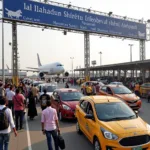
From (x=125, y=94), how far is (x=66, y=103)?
5103mm

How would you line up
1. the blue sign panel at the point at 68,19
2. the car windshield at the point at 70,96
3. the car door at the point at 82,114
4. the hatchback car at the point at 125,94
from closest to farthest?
the car door at the point at 82,114 → the car windshield at the point at 70,96 → the hatchback car at the point at 125,94 → the blue sign panel at the point at 68,19

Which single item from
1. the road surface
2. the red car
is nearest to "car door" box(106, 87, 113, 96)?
the red car

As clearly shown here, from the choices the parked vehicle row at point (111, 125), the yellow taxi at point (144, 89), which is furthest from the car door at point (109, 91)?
the parked vehicle row at point (111, 125)

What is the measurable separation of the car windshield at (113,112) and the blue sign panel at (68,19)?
2110 cm

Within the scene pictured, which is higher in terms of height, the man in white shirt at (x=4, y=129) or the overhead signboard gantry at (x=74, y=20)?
the overhead signboard gantry at (x=74, y=20)

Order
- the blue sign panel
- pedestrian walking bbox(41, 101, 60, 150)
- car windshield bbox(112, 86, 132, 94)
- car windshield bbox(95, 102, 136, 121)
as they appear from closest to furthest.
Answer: pedestrian walking bbox(41, 101, 60, 150)
car windshield bbox(95, 102, 136, 121)
car windshield bbox(112, 86, 132, 94)
the blue sign panel

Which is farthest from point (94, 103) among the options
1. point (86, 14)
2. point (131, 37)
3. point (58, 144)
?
point (131, 37)

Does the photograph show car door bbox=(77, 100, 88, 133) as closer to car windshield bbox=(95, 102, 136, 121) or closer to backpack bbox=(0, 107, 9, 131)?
car windshield bbox=(95, 102, 136, 121)

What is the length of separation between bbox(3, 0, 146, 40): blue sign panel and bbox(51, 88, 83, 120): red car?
15764mm

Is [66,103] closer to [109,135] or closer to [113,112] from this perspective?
[113,112]

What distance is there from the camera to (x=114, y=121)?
7.08m

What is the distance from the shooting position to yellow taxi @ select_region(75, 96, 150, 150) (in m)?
6.19

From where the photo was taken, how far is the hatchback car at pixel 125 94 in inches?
572

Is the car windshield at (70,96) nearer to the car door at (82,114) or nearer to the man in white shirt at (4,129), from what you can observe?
the car door at (82,114)
